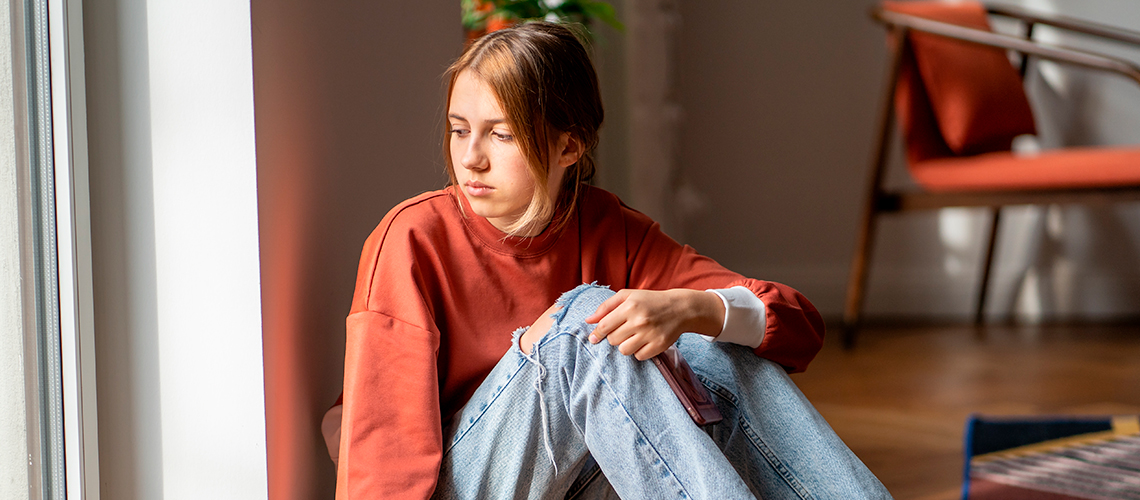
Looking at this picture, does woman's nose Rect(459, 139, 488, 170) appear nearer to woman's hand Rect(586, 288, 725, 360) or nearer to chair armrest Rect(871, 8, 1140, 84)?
woman's hand Rect(586, 288, 725, 360)

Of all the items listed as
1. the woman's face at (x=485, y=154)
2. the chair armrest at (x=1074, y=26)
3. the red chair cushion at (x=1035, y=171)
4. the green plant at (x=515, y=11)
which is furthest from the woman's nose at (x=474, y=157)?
the chair armrest at (x=1074, y=26)

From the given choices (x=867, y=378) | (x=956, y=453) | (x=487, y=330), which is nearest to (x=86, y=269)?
(x=487, y=330)

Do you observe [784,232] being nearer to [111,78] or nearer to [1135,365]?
[1135,365]

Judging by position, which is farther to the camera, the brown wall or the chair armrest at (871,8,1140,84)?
the chair armrest at (871,8,1140,84)

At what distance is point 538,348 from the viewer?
2.14ft

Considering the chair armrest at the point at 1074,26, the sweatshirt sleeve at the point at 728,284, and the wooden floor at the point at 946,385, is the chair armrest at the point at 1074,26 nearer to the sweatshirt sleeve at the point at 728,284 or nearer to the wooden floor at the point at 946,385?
the wooden floor at the point at 946,385

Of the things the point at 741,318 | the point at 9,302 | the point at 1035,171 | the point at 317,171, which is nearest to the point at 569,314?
the point at 741,318

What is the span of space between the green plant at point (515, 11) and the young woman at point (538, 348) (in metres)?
0.63

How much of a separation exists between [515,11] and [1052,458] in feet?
3.34

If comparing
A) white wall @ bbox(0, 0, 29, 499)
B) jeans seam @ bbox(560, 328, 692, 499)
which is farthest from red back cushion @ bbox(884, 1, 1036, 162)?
white wall @ bbox(0, 0, 29, 499)

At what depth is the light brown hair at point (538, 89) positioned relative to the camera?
0.67 m

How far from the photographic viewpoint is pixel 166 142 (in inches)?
25.4

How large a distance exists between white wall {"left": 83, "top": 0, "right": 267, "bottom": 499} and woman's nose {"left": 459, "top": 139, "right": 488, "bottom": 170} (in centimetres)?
16

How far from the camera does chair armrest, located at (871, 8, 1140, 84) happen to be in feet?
5.65
